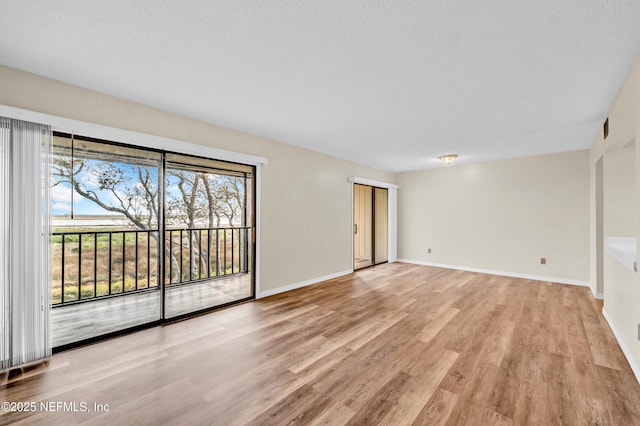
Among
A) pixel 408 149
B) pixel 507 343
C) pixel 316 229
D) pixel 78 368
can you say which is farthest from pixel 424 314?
pixel 78 368

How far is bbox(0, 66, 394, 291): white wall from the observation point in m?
2.34

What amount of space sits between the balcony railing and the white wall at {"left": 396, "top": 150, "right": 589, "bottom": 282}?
4374 mm

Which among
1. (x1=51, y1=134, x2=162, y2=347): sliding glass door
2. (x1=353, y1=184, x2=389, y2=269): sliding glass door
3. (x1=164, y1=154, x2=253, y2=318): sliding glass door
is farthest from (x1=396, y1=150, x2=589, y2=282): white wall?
(x1=51, y1=134, x2=162, y2=347): sliding glass door

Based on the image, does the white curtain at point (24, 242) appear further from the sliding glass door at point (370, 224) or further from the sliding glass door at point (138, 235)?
the sliding glass door at point (370, 224)

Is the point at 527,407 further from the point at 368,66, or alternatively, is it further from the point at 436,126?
the point at 436,126

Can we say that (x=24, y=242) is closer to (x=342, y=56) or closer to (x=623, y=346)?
(x=342, y=56)

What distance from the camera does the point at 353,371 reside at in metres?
2.11

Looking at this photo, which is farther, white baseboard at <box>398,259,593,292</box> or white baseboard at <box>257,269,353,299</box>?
white baseboard at <box>398,259,593,292</box>

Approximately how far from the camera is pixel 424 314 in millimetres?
3309

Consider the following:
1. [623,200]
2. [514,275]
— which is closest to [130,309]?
[623,200]

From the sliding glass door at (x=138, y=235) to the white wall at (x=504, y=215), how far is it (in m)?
4.33

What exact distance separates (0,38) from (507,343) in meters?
4.68

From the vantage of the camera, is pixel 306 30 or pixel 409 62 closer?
pixel 306 30

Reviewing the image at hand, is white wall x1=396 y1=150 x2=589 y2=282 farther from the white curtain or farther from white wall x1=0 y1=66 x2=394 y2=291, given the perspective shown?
the white curtain
